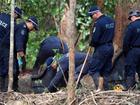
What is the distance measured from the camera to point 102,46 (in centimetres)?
1079

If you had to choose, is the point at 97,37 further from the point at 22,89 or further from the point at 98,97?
the point at 98,97

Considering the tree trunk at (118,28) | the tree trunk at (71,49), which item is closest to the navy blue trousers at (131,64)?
the tree trunk at (118,28)

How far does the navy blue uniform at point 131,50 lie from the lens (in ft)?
34.5

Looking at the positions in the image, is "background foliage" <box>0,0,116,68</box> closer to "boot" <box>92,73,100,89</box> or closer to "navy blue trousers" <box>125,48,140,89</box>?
"boot" <box>92,73,100,89</box>

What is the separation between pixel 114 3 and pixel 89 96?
408 centimetres

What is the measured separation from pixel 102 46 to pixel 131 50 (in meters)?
0.60

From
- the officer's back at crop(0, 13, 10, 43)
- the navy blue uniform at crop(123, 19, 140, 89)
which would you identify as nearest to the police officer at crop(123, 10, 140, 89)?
the navy blue uniform at crop(123, 19, 140, 89)

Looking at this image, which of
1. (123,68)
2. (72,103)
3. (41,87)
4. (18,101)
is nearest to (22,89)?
(41,87)

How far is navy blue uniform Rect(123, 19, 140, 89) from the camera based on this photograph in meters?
10.5

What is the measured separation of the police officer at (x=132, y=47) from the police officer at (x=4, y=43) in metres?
2.25

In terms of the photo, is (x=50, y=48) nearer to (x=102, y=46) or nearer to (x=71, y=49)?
(x=102, y=46)

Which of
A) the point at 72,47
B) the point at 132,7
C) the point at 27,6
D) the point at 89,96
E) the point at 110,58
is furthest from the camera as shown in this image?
the point at 132,7

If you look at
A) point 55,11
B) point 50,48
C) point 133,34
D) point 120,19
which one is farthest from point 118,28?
point 50,48

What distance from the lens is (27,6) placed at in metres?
11.8
